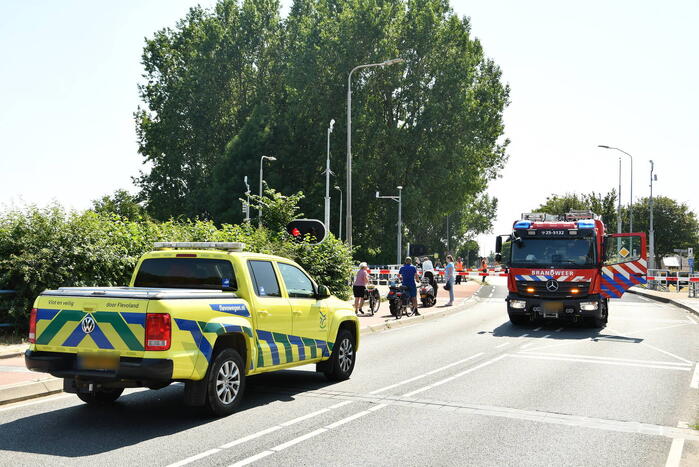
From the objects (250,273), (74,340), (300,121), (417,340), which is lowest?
(417,340)

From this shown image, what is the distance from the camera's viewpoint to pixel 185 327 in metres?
7.30

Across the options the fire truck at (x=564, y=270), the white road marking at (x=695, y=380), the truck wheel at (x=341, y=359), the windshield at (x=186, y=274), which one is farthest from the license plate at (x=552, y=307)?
the windshield at (x=186, y=274)

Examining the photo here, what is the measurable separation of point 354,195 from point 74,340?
152ft

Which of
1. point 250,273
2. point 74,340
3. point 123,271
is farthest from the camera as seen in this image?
point 123,271

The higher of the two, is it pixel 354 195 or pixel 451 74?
pixel 451 74

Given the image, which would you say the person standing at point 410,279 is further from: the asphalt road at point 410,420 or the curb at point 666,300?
the curb at point 666,300

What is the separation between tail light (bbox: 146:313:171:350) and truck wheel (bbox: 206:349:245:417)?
816mm

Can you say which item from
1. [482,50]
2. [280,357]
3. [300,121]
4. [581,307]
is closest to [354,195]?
[300,121]

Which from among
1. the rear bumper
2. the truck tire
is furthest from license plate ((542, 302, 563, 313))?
the rear bumper

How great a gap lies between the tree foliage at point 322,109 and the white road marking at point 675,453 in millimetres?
42263

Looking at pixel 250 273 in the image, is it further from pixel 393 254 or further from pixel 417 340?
pixel 393 254

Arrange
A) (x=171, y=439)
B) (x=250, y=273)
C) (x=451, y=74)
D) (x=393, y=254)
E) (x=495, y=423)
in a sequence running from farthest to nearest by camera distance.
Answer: (x=393, y=254) < (x=451, y=74) < (x=250, y=273) < (x=495, y=423) < (x=171, y=439)

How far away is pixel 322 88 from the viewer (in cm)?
5484

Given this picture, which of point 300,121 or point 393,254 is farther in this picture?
point 393,254
